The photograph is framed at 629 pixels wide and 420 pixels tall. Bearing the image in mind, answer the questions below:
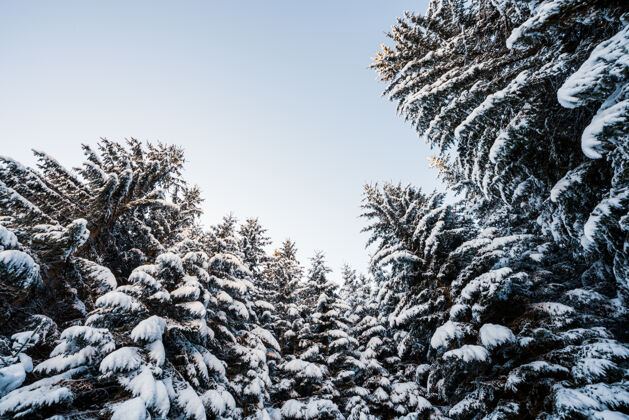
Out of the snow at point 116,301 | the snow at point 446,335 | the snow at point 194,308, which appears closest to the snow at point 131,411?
the snow at point 116,301

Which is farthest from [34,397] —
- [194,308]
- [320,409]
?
[320,409]

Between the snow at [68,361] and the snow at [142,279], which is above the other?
the snow at [142,279]

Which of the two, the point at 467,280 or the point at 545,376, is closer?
the point at 545,376

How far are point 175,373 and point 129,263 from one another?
5302 mm

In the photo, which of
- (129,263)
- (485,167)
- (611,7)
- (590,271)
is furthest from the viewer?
(129,263)

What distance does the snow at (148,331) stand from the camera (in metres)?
6.71

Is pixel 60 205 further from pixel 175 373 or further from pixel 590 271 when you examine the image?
pixel 590 271

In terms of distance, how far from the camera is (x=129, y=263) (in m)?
10.4

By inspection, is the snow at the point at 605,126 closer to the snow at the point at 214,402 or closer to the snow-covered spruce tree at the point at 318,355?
the snow at the point at 214,402

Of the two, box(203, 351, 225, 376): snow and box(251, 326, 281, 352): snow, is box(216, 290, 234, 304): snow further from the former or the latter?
box(251, 326, 281, 352): snow

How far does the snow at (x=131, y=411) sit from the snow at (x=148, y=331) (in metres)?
1.75

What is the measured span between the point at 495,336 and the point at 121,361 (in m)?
9.08

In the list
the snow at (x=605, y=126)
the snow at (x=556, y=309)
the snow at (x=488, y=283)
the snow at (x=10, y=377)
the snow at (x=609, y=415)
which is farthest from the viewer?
the snow at (x=488, y=283)

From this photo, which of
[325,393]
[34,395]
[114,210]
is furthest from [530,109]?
[325,393]
